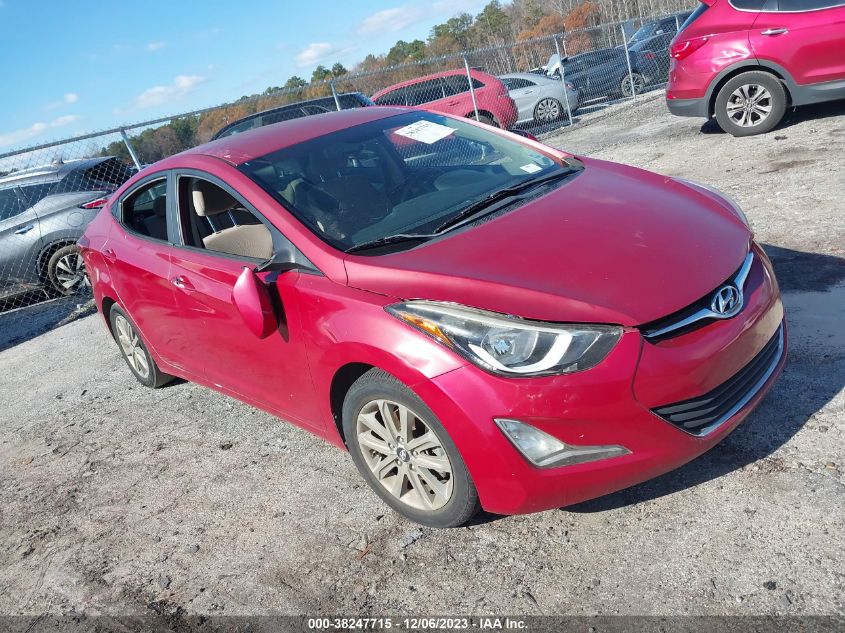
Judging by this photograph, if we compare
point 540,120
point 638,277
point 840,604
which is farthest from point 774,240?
point 540,120

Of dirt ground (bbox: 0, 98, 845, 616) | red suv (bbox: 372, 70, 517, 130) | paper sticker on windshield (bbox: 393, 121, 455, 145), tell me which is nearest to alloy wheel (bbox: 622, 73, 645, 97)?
red suv (bbox: 372, 70, 517, 130)

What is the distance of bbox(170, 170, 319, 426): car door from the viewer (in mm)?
3277

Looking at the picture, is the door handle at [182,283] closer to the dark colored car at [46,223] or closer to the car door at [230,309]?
the car door at [230,309]

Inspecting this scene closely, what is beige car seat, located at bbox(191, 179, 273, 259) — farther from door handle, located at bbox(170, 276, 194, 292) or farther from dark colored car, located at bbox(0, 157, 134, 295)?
dark colored car, located at bbox(0, 157, 134, 295)

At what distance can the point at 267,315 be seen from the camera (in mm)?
3240

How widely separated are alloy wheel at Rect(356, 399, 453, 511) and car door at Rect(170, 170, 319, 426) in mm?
386

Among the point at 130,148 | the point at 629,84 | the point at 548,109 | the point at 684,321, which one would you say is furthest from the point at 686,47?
the point at 629,84

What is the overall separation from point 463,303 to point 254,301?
1.04 metres

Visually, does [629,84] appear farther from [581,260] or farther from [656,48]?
[581,260]

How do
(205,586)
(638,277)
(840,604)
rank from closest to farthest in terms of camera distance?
1. (840,604)
2. (638,277)
3. (205,586)

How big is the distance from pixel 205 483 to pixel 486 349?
2.10m

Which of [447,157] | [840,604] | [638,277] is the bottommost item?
[840,604]

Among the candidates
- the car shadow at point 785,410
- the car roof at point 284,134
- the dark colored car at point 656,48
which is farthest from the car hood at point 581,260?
the dark colored car at point 656,48

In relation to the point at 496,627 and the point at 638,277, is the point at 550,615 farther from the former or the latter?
the point at 638,277
